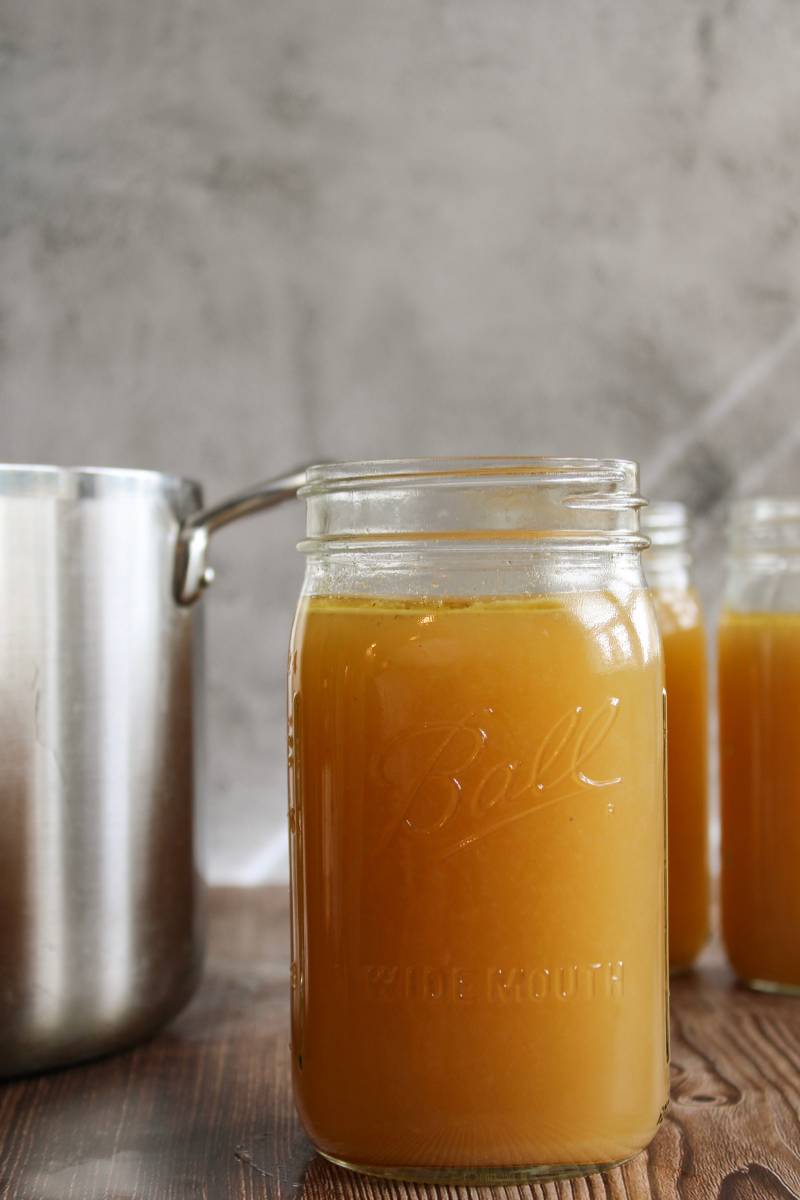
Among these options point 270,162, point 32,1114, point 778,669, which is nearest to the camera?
point 32,1114

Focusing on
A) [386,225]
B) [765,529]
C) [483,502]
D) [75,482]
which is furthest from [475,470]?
[386,225]

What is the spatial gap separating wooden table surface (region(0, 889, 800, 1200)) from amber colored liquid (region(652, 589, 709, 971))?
5 cm

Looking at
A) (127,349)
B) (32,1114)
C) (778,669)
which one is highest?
(127,349)

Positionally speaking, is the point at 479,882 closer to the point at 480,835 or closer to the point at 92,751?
the point at 480,835

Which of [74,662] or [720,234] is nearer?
[74,662]

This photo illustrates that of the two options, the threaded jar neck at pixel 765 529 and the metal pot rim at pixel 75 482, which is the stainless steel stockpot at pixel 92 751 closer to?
the metal pot rim at pixel 75 482

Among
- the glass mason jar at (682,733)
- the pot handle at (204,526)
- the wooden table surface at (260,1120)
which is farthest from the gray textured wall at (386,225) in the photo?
the wooden table surface at (260,1120)

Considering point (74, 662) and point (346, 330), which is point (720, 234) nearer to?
point (346, 330)

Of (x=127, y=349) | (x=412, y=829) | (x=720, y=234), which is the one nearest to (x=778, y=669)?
(x=412, y=829)

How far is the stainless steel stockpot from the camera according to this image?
796mm

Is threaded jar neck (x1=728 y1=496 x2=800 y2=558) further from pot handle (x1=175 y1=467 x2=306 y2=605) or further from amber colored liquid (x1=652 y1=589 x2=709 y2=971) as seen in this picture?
pot handle (x1=175 y1=467 x2=306 y2=605)

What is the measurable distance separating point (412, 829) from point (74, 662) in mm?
280

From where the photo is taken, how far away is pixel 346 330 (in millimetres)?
1285

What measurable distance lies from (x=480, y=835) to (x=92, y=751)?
300 mm
